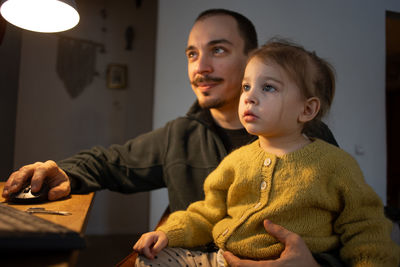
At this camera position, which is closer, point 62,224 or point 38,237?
point 38,237

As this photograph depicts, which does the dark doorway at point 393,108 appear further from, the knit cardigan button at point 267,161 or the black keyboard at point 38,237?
the black keyboard at point 38,237

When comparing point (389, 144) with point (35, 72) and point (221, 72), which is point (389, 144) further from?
point (35, 72)

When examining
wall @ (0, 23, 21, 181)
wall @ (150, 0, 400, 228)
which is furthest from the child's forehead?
wall @ (0, 23, 21, 181)

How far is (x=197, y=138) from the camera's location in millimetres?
1312

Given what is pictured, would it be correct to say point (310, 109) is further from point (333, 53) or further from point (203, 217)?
point (333, 53)

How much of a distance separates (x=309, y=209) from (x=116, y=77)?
2.94 m

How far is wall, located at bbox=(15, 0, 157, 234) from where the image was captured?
312cm

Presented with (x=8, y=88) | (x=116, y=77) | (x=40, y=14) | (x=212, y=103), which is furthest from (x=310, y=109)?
(x=116, y=77)

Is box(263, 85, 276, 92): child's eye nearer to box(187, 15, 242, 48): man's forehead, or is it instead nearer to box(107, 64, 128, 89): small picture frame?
box(187, 15, 242, 48): man's forehead

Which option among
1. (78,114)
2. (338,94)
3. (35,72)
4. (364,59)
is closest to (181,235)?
(338,94)

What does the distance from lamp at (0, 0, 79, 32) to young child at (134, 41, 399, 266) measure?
695 millimetres

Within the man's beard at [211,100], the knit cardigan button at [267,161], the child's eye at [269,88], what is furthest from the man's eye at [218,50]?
the knit cardigan button at [267,161]

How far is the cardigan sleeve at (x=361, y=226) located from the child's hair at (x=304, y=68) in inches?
8.7

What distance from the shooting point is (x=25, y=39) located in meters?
3.10
